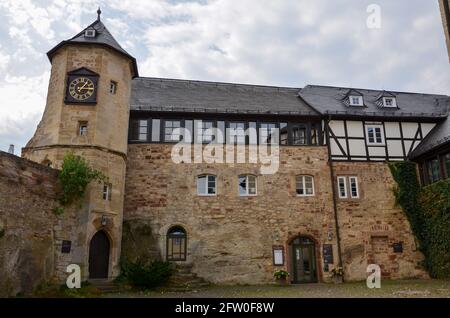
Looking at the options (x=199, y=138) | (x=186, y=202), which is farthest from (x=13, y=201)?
(x=199, y=138)

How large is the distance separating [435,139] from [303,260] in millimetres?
7323

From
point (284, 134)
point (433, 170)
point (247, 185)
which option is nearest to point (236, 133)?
point (284, 134)

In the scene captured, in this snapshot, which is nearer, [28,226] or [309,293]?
[28,226]

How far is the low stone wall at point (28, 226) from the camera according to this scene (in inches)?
387

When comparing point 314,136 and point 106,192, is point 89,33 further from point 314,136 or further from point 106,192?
point 314,136

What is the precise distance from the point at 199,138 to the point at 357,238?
24.4 feet

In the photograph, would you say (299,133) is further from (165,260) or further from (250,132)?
(165,260)

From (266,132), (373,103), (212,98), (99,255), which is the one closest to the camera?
(99,255)

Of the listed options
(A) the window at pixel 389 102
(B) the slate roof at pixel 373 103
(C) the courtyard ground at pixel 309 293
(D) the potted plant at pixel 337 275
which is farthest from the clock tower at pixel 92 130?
(A) the window at pixel 389 102

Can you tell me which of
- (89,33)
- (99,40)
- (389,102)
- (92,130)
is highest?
(89,33)

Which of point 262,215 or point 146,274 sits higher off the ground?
point 262,215

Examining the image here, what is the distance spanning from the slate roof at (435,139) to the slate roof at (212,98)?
14.6 feet

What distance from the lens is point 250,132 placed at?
1633 cm

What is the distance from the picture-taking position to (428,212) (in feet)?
51.3
